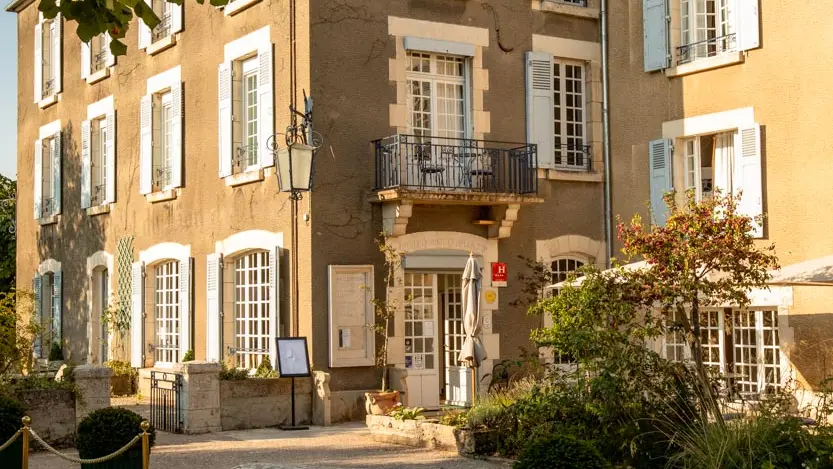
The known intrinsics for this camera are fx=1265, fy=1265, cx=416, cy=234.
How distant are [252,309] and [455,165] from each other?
3.63 metres

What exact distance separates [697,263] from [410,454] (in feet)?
11.8

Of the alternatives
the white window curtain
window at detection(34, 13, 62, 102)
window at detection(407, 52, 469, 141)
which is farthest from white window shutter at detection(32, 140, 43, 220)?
the white window curtain

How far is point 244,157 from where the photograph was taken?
18344mm

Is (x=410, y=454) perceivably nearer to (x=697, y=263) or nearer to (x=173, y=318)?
(x=697, y=263)

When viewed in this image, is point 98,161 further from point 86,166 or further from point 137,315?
point 137,315

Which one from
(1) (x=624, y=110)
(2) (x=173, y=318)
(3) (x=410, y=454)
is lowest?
(3) (x=410, y=454)

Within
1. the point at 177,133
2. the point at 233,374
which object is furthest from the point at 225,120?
the point at 233,374

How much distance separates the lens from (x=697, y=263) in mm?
13023

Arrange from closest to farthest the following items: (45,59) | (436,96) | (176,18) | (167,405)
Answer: (167,405)
(436,96)
(176,18)
(45,59)

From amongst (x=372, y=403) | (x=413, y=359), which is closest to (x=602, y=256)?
(x=413, y=359)

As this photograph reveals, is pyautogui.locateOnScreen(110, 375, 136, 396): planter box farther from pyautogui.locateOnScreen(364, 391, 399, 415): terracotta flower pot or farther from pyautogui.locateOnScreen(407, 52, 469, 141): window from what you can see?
pyautogui.locateOnScreen(407, 52, 469, 141): window

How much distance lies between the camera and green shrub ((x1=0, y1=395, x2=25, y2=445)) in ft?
40.0

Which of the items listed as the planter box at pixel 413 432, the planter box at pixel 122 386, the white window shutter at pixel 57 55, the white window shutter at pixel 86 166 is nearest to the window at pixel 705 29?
the planter box at pixel 413 432

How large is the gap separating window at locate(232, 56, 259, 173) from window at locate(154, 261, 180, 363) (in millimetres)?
2956
